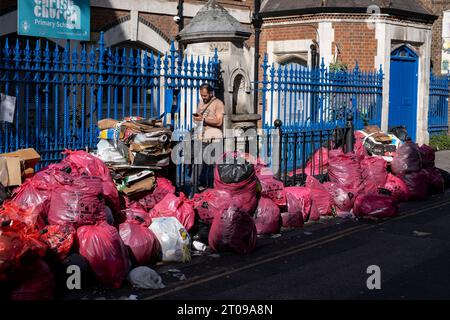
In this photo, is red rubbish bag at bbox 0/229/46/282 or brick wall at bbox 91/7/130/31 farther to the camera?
brick wall at bbox 91/7/130/31

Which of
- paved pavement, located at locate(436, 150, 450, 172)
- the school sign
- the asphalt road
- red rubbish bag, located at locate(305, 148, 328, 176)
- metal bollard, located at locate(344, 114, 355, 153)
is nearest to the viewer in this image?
the asphalt road

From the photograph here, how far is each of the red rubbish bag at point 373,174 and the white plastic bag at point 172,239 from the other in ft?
13.9

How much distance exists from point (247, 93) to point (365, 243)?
13.3 feet

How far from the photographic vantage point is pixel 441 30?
2272cm

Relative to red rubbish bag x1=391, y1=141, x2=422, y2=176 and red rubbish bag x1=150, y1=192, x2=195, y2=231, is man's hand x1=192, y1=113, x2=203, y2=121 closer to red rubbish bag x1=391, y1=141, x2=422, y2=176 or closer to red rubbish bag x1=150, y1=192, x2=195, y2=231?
red rubbish bag x1=150, y1=192, x2=195, y2=231

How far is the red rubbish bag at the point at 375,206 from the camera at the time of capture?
9930 millimetres

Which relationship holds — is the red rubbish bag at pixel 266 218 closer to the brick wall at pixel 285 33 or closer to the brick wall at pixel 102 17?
the brick wall at pixel 102 17

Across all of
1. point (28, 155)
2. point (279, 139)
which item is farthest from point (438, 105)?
point (28, 155)

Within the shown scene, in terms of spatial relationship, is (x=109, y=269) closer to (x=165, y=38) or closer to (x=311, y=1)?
(x=165, y=38)

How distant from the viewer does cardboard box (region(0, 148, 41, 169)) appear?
7723 mm

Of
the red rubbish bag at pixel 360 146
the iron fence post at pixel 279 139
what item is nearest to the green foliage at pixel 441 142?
the red rubbish bag at pixel 360 146

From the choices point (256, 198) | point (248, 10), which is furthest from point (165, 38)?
point (256, 198)

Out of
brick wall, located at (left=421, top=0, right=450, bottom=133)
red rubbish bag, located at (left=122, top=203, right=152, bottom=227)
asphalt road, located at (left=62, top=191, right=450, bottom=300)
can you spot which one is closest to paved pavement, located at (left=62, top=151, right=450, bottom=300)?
asphalt road, located at (left=62, top=191, right=450, bottom=300)

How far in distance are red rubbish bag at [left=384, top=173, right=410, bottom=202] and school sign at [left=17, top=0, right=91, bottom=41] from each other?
6572 millimetres
